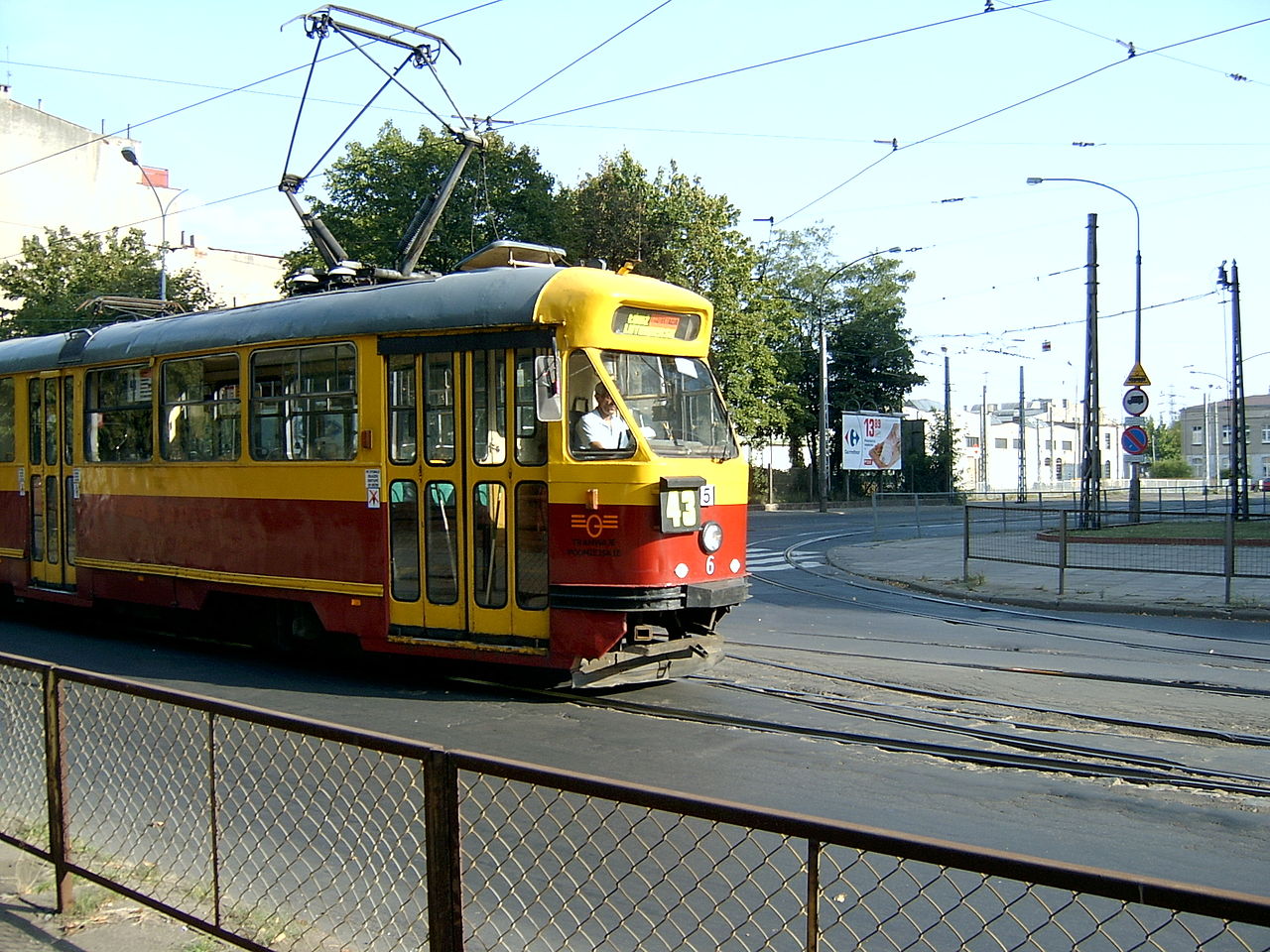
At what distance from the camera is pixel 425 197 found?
139 ft

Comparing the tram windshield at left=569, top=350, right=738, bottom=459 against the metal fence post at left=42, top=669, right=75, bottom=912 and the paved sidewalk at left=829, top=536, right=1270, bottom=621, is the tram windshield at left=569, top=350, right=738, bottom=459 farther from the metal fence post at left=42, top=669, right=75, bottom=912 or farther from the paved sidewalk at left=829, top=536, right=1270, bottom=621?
the paved sidewalk at left=829, top=536, right=1270, bottom=621

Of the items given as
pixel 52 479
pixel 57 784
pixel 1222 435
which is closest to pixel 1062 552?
pixel 52 479

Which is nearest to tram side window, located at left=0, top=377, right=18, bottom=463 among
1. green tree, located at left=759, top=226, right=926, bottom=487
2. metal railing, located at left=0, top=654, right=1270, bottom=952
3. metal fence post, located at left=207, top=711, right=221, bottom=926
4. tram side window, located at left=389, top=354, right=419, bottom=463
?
tram side window, located at left=389, top=354, right=419, bottom=463

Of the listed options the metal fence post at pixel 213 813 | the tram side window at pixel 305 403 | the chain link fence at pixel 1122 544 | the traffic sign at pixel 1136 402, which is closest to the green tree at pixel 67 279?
the chain link fence at pixel 1122 544

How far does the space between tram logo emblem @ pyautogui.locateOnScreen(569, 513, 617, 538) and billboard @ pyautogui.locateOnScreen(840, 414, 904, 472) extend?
78.4 feet

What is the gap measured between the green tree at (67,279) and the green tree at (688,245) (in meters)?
14.0

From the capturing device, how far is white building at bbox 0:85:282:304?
47281 mm

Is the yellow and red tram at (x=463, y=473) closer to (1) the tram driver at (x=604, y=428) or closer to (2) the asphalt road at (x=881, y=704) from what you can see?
(1) the tram driver at (x=604, y=428)

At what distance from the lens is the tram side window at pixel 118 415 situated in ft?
38.9

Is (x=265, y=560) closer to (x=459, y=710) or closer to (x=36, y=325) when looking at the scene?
(x=459, y=710)

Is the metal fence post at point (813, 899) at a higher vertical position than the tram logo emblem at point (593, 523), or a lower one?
lower

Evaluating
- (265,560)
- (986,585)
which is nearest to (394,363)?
(265,560)

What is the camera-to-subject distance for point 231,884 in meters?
5.00

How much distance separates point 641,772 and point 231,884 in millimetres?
2596
